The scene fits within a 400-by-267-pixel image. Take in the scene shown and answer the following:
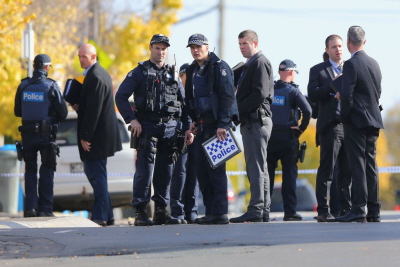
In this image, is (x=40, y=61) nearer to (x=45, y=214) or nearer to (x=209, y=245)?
(x=45, y=214)

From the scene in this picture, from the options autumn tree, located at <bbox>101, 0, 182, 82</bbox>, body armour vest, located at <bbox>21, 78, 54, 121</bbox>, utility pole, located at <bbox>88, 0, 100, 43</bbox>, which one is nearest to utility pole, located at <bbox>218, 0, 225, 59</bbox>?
autumn tree, located at <bbox>101, 0, 182, 82</bbox>

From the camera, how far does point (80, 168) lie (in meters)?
16.3

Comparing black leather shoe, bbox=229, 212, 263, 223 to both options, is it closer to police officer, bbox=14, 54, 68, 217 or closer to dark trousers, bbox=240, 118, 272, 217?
dark trousers, bbox=240, 118, 272, 217

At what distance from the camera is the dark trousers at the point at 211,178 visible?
1121 centimetres

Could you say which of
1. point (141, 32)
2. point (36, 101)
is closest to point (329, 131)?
point (36, 101)

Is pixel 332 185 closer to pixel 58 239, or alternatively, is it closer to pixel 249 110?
pixel 249 110

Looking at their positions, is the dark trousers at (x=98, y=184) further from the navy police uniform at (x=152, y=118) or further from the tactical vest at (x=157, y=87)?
the tactical vest at (x=157, y=87)

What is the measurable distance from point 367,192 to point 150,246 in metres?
3.14

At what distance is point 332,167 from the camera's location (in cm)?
1212

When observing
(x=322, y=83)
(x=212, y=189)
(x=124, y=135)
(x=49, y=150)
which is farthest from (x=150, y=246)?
(x=124, y=135)

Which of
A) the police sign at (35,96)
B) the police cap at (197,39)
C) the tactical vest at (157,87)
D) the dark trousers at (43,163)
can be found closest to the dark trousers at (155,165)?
the tactical vest at (157,87)

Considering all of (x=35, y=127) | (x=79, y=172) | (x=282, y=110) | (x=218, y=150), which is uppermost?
(x=282, y=110)

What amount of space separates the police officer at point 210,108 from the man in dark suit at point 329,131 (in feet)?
4.46

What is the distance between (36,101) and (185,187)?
2402mm
